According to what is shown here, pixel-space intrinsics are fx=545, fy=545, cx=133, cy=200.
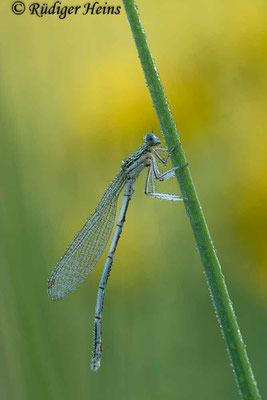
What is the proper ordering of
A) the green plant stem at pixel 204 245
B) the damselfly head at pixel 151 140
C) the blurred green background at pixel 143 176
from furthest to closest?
the blurred green background at pixel 143 176
the damselfly head at pixel 151 140
the green plant stem at pixel 204 245

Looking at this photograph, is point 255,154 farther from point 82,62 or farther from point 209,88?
point 82,62

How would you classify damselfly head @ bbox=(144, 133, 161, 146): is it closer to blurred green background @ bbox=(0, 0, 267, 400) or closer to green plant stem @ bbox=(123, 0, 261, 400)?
blurred green background @ bbox=(0, 0, 267, 400)

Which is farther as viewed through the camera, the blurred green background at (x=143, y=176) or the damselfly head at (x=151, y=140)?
the blurred green background at (x=143, y=176)

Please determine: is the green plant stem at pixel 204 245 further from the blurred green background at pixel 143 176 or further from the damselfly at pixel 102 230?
the blurred green background at pixel 143 176

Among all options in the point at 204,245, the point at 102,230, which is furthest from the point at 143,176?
the point at 204,245

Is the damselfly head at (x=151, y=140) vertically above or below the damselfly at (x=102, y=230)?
above

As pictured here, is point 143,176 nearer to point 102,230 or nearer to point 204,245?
point 102,230

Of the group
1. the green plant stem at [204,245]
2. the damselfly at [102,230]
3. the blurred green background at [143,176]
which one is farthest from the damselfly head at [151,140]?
the green plant stem at [204,245]
